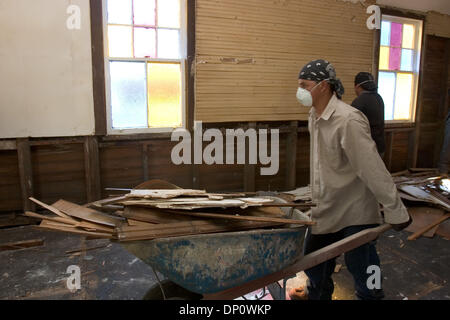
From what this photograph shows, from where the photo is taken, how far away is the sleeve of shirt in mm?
1957

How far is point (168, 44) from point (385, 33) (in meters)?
3.91

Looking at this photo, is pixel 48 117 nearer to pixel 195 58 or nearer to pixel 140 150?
pixel 140 150

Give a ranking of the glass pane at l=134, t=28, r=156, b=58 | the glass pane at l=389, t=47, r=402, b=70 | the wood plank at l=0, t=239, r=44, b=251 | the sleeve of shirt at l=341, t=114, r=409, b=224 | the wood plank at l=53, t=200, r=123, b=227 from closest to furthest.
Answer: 1. the wood plank at l=53, t=200, r=123, b=227
2. the sleeve of shirt at l=341, t=114, r=409, b=224
3. the wood plank at l=0, t=239, r=44, b=251
4. the glass pane at l=134, t=28, r=156, b=58
5. the glass pane at l=389, t=47, r=402, b=70

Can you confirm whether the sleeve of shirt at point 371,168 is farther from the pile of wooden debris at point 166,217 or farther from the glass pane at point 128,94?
the glass pane at point 128,94

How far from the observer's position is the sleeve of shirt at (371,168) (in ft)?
6.42

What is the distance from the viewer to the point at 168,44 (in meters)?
4.45

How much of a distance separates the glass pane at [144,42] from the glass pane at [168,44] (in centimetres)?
9

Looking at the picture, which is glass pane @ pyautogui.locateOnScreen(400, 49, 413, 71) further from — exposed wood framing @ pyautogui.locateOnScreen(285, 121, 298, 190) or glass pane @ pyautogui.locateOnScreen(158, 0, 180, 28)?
glass pane @ pyautogui.locateOnScreen(158, 0, 180, 28)

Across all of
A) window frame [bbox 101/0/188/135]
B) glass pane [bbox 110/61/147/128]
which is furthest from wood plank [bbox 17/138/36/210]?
glass pane [bbox 110/61/147/128]

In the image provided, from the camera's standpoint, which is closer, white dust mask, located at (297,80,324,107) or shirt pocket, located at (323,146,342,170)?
shirt pocket, located at (323,146,342,170)

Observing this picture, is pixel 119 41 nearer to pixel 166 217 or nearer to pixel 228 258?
pixel 166 217
